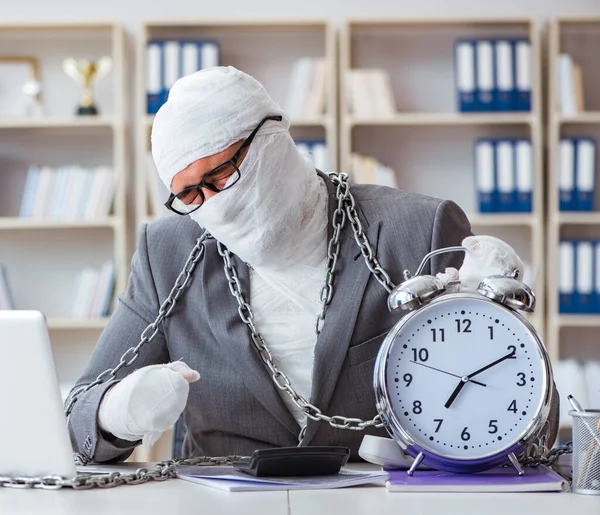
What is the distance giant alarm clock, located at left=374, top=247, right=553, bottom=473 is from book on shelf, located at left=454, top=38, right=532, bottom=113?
3.03 m

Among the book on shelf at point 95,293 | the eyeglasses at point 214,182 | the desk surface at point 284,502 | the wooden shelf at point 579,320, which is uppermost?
the eyeglasses at point 214,182

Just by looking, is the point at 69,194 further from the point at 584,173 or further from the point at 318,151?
the point at 584,173

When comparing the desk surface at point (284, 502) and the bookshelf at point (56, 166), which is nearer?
the desk surface at point (284, 502)

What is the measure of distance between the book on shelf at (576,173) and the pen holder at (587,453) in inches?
124

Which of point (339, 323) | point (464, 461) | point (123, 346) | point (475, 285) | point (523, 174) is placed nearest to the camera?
point (464, 461)

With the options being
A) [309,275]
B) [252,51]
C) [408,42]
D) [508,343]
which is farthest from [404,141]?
[508,343]

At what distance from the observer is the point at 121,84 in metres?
4.20

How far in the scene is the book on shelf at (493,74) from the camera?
13.3 ft

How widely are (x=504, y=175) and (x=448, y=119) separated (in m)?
0.36

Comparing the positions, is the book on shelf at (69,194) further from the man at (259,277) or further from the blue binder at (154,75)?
the man at (259,277)

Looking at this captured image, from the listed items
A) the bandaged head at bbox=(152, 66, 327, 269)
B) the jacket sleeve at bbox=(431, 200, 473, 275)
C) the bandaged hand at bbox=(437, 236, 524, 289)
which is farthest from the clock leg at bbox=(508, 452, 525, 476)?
the bandaged head at bbox=(152, 66, 327, 269)

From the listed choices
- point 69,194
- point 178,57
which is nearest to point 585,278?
point 178,57

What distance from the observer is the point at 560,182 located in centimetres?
411

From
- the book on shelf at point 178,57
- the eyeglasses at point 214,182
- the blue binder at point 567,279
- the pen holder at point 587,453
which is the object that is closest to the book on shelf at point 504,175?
the blue binder at point 567,279
